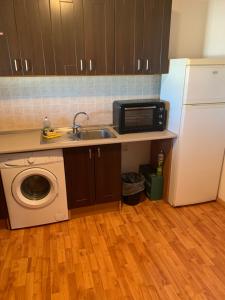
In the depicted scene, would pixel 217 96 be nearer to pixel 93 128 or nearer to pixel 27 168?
pixel 93 128

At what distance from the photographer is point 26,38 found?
6.57 feet

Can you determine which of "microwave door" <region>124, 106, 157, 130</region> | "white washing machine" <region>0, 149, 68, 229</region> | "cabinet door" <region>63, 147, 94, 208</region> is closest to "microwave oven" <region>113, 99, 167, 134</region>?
"microwave door" <region>124, 106, 157, 130</region>

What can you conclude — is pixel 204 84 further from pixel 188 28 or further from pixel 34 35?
pixel 34 35

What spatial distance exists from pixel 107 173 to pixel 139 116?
74 centimetres

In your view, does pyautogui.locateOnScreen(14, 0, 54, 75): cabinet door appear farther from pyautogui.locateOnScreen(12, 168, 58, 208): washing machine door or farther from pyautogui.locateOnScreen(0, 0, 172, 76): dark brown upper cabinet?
pyautogui.locateOnScreen(12, 168, 58, 208): washing machine door

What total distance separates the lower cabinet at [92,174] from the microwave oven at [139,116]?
289mm

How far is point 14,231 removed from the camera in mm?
2350

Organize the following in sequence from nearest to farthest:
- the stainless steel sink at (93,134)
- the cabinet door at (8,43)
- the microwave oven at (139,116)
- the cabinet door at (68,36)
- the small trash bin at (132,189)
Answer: the cabinet door at (8,43), the cabinet door at (68,36), the microwave oven at (139,116), the stainless steel sink at (93,134), the small trash bin at (132,189)

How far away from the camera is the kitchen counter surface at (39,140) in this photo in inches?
82.7

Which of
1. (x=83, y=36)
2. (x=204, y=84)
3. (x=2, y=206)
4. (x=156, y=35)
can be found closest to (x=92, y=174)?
(x=2, y=206)

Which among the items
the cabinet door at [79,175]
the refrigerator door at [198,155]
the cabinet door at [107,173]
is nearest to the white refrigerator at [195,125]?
the refrigerator door at [198,155]

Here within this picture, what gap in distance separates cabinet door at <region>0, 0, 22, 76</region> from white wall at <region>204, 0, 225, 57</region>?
2.17 meters

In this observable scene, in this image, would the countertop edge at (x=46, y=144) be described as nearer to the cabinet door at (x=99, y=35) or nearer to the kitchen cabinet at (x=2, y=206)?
the kitchen cabinet at (x=2, y=206)

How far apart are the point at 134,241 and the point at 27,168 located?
1.27m
